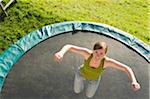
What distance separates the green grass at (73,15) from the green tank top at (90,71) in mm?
1482

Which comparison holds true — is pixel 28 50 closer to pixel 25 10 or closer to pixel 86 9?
pixel 25 10

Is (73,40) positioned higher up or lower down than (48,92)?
higher up

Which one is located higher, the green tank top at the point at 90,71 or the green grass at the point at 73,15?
the green grass at the point at 73,15

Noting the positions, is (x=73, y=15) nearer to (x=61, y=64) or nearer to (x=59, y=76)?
(x=61, y=64)

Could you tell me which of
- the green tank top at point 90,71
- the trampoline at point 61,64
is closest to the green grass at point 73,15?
the trampoline at point 61,64

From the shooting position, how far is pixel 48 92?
3939mm

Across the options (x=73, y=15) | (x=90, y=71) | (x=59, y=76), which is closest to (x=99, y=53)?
(x=90, y=71)

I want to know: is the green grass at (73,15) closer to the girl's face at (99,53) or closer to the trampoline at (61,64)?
the trampoline at (61,64)

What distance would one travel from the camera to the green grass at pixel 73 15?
4.99 meters

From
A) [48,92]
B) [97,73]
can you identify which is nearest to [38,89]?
[48,92]

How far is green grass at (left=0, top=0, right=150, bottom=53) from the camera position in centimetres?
499

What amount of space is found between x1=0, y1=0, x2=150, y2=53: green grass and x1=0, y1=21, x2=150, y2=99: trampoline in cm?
45

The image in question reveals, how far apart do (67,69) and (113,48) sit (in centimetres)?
74

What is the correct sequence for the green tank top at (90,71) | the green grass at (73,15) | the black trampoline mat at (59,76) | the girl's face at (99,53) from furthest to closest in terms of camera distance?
the green grass at (73,15) → the black trampoline mat at (59,76) → the green tank top at (90,71) → the girl's face at (99,53)
